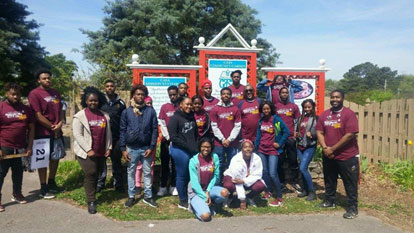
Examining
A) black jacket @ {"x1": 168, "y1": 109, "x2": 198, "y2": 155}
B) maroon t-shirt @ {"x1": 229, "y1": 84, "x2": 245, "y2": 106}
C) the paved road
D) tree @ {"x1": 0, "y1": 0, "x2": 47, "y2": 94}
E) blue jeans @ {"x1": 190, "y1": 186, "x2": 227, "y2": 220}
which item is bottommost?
the paved road

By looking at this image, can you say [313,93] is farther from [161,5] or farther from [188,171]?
[161,5]

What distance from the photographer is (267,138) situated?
17.6 feet

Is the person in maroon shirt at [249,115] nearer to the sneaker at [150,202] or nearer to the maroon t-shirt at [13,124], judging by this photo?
the sneaker at [150,202]

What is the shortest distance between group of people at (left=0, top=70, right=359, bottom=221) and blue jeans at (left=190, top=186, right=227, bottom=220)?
0.6 inches

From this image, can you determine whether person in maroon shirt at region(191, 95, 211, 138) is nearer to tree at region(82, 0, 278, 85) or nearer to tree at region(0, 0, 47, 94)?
tree at region(0, 0, 47, 94)

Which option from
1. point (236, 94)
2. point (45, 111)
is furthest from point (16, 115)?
point (236, 94)

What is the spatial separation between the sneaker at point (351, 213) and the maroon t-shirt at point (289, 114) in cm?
158

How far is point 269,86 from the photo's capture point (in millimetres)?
6809

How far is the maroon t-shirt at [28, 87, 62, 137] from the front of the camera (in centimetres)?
516

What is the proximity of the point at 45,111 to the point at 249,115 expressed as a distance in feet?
11.7

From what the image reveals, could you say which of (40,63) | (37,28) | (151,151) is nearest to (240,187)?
(151,151)

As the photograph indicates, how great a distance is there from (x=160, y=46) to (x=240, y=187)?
44.8ft

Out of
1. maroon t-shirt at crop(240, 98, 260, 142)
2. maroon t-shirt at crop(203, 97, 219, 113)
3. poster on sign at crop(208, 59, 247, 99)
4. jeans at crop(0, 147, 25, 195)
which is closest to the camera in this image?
jeans at crop(0, 147, 25, 195)

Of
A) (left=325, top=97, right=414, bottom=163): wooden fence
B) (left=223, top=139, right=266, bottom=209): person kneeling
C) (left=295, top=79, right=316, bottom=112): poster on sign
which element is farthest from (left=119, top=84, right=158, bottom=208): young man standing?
(left=325, top=97, right=414, bottom=163): wooden fence
